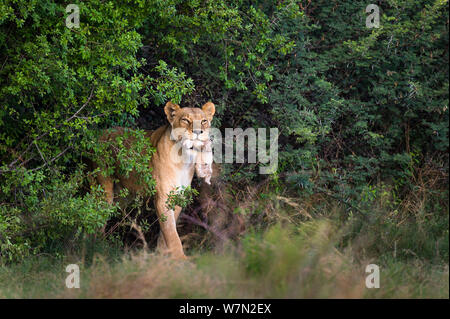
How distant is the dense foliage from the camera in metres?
6.93

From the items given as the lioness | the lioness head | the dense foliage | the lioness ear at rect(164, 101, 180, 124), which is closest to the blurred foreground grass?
the dense foliage

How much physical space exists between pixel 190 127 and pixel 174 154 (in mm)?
402

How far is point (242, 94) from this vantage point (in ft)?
29.2

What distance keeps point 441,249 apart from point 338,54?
3587mm

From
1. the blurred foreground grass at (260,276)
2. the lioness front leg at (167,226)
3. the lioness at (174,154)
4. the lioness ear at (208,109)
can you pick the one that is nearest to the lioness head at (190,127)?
the lioness at (174,154)

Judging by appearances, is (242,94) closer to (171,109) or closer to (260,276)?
(171,109)

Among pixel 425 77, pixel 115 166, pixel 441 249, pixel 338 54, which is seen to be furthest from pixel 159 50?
pixel 441 249

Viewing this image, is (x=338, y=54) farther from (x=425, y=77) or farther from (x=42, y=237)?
(x=42, y=237)

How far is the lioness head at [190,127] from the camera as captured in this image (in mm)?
7297

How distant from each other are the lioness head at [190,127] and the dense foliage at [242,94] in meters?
0.25

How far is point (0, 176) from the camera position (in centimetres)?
754

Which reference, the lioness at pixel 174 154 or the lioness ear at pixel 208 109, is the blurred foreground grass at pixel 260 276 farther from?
the lioness ear at pixel 208 109

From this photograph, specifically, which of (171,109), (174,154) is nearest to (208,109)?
(171,109)

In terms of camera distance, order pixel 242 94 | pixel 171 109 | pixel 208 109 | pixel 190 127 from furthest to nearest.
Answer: pixel 242 94, pixel 208 109, pixel 171 109, pixel 190 127
